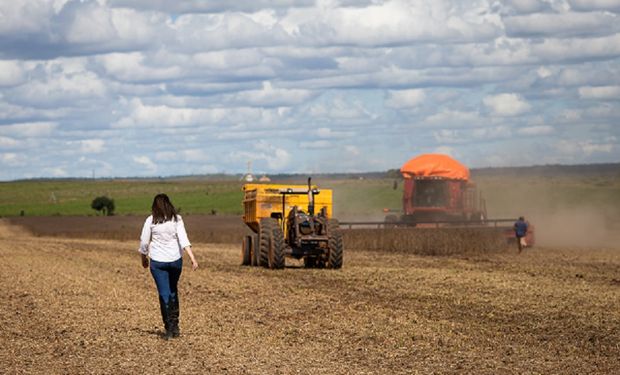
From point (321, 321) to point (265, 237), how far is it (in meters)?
13.3

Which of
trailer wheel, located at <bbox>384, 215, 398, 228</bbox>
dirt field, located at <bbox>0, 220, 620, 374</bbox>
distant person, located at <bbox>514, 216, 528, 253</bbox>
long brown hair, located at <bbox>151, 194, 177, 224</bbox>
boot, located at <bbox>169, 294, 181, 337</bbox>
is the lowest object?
dirt field, located at <bbox>0, 220, 620, 374</bbox>

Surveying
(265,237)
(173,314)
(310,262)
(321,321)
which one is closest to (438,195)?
(310,262)

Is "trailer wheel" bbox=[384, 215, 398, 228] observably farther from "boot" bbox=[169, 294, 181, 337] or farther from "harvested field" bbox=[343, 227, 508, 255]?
"boot" bbox=[169, 294, 181, 337]

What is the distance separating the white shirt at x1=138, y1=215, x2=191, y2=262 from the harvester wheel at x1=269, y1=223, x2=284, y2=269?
14.9 metres

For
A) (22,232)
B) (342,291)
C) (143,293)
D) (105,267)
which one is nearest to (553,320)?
(342,291)

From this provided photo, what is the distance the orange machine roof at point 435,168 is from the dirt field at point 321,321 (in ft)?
50.1

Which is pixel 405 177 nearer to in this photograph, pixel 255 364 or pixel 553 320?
pixel 553 320

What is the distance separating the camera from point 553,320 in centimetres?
1847

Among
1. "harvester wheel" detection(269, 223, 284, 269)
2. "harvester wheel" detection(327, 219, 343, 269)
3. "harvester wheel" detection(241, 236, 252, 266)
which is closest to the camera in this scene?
"harvester wheel" detection(269, 223, 284, 269)

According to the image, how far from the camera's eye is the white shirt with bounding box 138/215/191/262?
15.8 m

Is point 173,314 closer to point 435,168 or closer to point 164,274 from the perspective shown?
point 164,274

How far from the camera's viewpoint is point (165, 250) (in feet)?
51.9

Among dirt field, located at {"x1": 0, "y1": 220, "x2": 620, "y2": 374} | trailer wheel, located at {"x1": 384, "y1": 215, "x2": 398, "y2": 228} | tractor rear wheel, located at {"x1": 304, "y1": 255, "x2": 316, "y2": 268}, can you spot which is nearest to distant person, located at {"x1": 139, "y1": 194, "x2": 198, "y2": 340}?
dirt field, located at {"x1": 0, "y1": 220, "x2": 620, "y2": 374}

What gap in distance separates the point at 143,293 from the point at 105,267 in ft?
30.6
